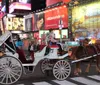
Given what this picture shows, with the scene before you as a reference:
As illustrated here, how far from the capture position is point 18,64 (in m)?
9.70

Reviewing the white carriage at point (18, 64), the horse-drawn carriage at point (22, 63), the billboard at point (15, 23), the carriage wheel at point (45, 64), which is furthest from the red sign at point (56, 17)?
the billboard at point (15, 23)

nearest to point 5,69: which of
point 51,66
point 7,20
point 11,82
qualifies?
point 11,82

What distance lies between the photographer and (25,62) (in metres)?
10.6

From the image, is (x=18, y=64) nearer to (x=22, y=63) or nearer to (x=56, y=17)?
(x=22, y=63)

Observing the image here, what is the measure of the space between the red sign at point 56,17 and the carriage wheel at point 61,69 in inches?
668

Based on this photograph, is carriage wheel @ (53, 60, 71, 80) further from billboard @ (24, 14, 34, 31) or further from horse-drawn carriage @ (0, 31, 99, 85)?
Result: billboard @ (24, 14, 34, 31)

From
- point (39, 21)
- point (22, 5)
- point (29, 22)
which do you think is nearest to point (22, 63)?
point (39, 21)

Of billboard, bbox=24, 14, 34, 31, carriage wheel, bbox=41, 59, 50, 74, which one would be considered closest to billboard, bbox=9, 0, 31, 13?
billboard, bbox=24, 14, 34, 31

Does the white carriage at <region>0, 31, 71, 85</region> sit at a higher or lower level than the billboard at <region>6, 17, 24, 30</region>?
lower

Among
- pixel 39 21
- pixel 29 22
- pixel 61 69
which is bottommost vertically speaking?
pixel 61 69

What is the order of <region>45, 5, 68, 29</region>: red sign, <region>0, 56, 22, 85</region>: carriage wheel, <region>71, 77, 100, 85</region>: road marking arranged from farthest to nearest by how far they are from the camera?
1. <region>45, 5, 68, 29</region>: red sign
2. <region>71, 77, 100, 85</region>: road marking
3. <region>0, 56, 22, 85</region>: carriage wheel

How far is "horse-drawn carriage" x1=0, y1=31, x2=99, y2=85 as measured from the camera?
9664mm

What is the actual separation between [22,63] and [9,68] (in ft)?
2.77

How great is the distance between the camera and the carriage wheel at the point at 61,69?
10.4 meters
